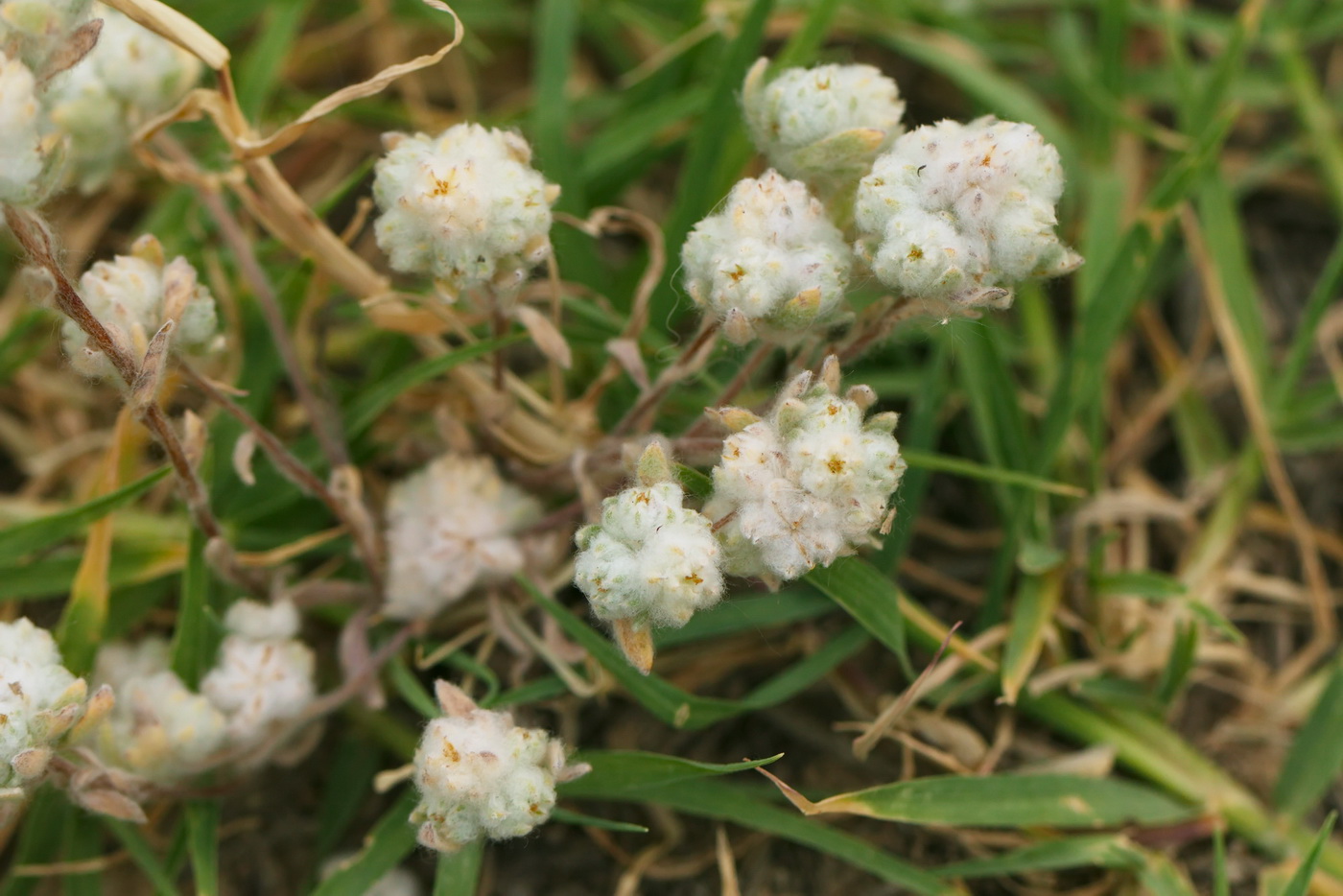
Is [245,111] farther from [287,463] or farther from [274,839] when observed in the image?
[274,839]

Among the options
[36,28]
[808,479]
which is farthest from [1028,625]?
[36,28]

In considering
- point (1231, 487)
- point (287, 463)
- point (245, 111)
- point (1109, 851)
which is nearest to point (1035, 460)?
point (1231, 487)

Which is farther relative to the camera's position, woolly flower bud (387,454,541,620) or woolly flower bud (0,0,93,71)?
woolly flower bud (387,454,541,620)

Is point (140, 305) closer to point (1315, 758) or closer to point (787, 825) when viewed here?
point (787, 825)

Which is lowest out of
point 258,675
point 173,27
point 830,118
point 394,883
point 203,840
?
point 394,883

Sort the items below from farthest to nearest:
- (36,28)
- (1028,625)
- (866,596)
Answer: (1028,625) < (866,596) < (36,28)

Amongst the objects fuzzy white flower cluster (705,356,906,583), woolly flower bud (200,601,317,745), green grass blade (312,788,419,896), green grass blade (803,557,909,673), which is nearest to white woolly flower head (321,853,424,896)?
green grass blade (312,788,419,896)

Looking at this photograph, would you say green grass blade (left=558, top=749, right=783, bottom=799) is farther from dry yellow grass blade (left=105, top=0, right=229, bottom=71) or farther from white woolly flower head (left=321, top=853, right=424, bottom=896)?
dry yellow grass blade (left=105, top=0, right=229, bottom=71)
